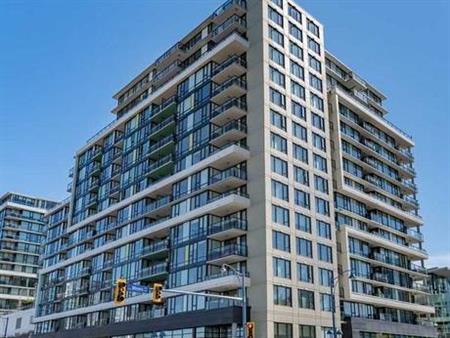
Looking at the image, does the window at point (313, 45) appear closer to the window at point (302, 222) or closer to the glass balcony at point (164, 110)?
the glass balcony at point (164, 110)

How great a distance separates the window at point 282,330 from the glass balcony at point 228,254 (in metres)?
7.67

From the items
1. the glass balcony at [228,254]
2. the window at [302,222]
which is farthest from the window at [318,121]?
the glass balcony at [228,254]

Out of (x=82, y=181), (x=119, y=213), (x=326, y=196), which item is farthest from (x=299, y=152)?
(x=82, y=181)

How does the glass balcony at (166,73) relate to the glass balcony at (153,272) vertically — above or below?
above

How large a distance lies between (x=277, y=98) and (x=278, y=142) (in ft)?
18.5

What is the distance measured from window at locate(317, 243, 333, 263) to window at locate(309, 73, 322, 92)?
21.3 m

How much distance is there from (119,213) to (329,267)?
33433 millimetres

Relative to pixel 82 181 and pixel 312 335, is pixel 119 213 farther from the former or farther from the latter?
pixel 312 335

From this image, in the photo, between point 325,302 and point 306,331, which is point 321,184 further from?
point 306,331

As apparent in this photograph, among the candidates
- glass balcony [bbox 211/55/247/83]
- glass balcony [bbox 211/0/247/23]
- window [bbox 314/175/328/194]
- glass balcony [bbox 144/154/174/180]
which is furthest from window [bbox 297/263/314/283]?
glass balcony [bbox 211/0/247/23]

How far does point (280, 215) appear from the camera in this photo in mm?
56250

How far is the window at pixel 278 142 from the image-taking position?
59.0 metres

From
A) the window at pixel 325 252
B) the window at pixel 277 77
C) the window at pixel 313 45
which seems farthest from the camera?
the window at pixel 313 45

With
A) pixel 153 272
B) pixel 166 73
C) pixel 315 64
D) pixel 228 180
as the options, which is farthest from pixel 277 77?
pixel 153 272
